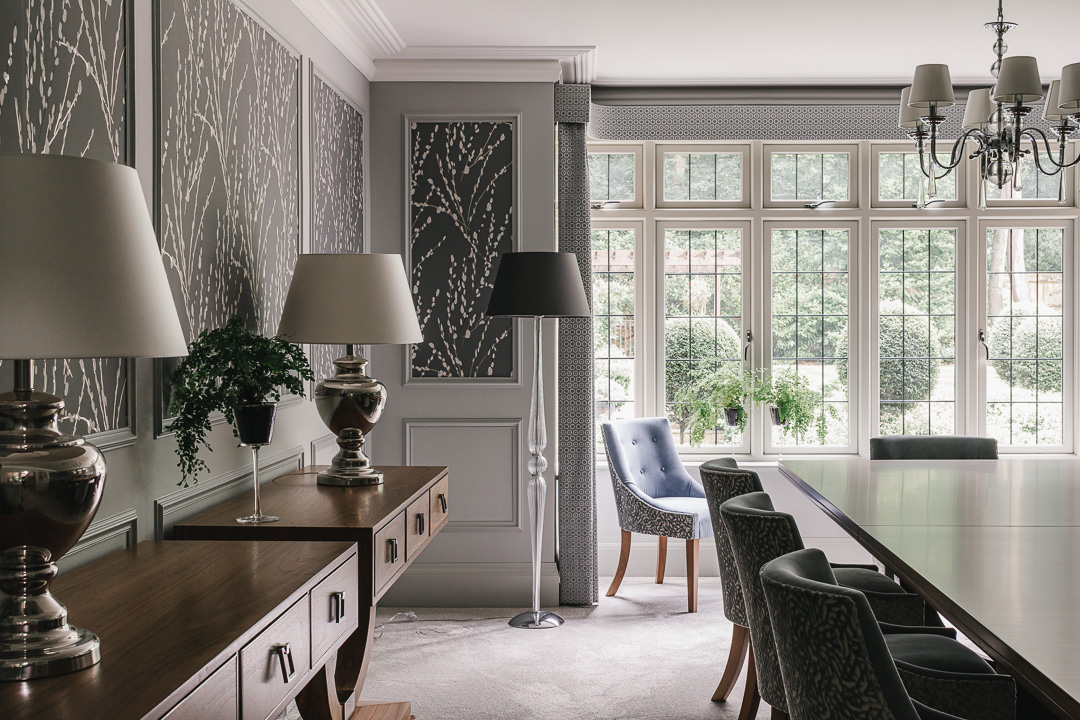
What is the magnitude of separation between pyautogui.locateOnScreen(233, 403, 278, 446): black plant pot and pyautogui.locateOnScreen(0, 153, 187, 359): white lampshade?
3.60 feet

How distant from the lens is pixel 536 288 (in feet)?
12.0

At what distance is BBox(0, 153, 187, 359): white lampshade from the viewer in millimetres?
1082

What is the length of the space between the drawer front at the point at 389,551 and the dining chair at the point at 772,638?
86cm

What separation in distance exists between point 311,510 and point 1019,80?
93.1 inches

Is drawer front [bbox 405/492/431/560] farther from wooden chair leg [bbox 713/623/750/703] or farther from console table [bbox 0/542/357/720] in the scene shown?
wooden chair leg [bbox 713/623/750/703]

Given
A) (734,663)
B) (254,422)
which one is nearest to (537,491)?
(734,663)

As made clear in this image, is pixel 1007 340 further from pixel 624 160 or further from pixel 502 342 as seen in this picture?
pixel 502 342

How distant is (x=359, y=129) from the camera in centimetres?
409

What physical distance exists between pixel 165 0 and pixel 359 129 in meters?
1.87

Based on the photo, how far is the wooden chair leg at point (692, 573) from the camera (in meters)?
4.17

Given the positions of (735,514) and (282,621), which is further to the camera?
(735,514)

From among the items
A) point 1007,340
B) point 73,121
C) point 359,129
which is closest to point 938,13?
point 1007,340

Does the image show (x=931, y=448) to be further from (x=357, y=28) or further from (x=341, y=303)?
(x=357, y=28)

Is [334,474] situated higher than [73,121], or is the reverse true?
[73,121]
